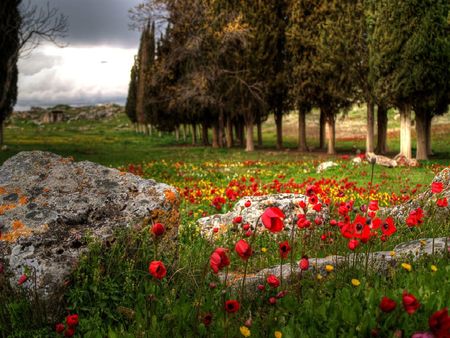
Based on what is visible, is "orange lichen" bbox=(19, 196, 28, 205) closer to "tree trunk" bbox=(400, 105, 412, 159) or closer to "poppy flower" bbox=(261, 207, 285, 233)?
"poppy flower" bbox=(261, 207, 285, 233)

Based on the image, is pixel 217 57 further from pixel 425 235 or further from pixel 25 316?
pixel 25 316

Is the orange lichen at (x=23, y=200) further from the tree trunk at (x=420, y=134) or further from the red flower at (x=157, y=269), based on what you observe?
the tree trunk at (x=420, y=134)

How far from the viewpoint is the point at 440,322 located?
2.11 metres

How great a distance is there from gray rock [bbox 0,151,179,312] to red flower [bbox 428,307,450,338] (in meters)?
3.27

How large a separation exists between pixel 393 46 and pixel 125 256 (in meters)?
24.8

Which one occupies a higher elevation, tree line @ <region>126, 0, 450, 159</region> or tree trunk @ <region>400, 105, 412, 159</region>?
tree line @ <region>126, 0, 450, 159</region>

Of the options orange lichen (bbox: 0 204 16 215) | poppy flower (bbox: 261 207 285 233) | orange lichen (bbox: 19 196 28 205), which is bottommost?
orange lichen (bbox: 0 204 16 215)

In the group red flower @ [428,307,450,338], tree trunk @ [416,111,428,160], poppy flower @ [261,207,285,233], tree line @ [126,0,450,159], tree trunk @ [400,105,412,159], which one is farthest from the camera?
tree trunk @ [416,111,428,160]

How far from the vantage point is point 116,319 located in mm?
3982

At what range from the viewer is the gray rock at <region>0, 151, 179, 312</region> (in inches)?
173

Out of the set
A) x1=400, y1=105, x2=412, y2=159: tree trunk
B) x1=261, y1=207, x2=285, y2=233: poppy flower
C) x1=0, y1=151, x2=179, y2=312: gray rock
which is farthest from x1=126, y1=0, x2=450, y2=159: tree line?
x1=261, y1=207, x2=285, y2=233: poppy flower

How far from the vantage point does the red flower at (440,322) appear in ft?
6.85

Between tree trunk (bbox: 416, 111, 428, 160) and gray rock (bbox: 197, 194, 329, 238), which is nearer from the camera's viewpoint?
gray rock (bbox: 197, 194, 329, 238)

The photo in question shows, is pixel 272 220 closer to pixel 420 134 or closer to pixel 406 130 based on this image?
pixel 406 130
